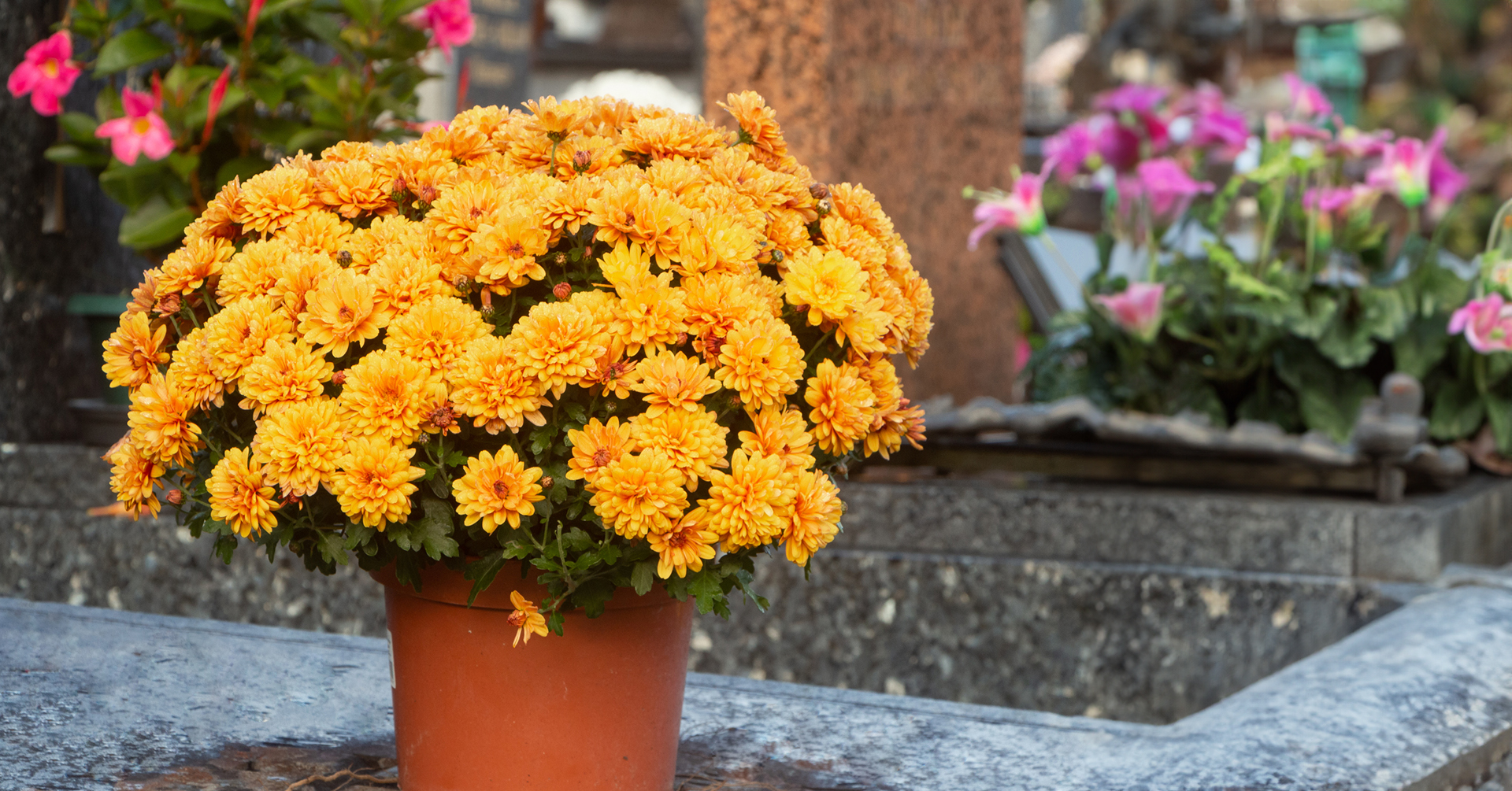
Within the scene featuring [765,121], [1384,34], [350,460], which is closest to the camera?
[350,460]

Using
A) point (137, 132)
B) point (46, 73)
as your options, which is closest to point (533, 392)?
point (137, 132)

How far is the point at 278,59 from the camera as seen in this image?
2719 millimetres

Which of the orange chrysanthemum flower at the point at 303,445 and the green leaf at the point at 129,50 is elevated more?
the green leaf at the point at 129,50

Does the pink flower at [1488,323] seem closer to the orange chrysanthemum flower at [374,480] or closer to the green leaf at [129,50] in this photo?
the orange chrysanthemum flower at [374,480]

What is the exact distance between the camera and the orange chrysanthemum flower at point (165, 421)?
1300mm

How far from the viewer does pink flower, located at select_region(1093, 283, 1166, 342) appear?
302cm

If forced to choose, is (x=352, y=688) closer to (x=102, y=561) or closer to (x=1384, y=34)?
(x=102, y=561)

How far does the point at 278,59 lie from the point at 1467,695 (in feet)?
7.85

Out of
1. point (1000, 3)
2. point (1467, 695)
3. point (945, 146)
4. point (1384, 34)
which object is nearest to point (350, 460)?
point (1467, 695)

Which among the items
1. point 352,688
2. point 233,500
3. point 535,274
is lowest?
point 352,688

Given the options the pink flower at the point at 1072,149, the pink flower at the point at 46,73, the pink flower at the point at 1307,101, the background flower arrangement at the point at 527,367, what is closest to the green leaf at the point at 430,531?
the background flower arrangement at the point at 527,367

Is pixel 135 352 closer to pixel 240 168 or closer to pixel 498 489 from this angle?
pixel 498 489

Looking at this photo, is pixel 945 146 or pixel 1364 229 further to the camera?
pixel 945 146

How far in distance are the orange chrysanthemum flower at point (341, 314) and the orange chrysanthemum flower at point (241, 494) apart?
0.43 feet
